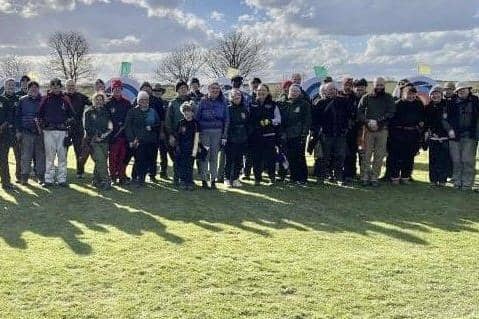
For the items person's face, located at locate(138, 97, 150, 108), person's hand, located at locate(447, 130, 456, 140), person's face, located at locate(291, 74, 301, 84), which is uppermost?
person's face, located at locate(291, 74, 301, 84)

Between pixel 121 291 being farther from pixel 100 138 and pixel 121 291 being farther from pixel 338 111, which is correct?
pixel 338 111

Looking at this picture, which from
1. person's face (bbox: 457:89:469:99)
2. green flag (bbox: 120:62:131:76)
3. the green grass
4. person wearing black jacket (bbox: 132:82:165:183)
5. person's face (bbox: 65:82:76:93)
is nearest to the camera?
the green grass

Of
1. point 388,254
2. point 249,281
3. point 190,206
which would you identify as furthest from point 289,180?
point 249,281

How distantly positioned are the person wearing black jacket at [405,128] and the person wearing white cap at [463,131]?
0.56 m

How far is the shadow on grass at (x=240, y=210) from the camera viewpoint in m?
7.80

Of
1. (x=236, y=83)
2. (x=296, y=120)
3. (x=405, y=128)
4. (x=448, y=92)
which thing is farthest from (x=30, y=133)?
(x=448, y=92)

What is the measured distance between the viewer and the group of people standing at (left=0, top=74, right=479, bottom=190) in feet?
35.3

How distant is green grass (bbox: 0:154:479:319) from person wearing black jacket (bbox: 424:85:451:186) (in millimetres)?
1081

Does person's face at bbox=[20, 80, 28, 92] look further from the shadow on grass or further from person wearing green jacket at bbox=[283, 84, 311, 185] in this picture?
person wearing green jacket at bbox=[283, 84, 311, 185]

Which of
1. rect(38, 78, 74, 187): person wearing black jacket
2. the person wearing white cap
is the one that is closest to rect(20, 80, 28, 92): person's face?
rect(38, 78, 74, 187): person wearing black jacket

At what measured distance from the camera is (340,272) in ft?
19.4

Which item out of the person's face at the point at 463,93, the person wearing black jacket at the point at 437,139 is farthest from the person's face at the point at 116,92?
the person's face at the point at 463,93

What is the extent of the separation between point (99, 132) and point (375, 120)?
200 inches

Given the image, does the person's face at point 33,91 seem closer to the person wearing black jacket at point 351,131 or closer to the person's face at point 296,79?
the person's face at point 296,79
